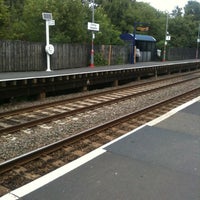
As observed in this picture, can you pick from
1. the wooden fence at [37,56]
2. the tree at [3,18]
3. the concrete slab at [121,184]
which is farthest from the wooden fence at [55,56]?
the concrete slab at [121,184]

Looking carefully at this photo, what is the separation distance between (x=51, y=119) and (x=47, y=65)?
984 centimetres

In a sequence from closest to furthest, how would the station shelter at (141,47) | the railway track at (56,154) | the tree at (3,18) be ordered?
1. the railway track at (56,154)
2. the tree at (3,18)
3. the station shelter at (141,47)

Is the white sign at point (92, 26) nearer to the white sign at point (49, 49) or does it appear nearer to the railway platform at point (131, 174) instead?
the white sign at point (49, 49)

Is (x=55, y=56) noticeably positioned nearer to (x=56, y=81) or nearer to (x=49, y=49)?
(x=49, y=49)

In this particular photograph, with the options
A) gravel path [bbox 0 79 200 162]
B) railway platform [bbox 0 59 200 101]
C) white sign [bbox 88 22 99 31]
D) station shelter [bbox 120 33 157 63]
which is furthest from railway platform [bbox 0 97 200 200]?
station shelter [bbox 120 33 157 63]

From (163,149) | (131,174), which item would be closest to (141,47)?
(163,149)

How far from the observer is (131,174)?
4.63 metres

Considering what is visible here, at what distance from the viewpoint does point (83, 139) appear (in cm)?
680

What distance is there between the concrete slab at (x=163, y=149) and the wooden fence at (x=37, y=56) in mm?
11444

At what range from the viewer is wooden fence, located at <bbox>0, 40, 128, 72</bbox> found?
53.9ft

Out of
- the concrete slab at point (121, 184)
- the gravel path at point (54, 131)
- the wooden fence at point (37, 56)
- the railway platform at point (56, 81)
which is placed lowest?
the gravel path at point (54, 131)

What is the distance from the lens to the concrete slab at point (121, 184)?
13.0 ft

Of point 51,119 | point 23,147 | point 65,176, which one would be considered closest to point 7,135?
point 23,147

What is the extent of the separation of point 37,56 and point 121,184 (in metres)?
14.9
